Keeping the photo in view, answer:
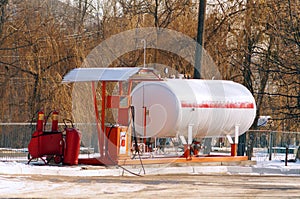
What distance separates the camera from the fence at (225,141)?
2650 centimetres

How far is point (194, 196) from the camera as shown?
15.6 m

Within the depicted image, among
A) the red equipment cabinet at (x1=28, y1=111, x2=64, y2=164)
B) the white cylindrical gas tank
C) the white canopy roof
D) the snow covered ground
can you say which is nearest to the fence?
the white cylindrical gas tank

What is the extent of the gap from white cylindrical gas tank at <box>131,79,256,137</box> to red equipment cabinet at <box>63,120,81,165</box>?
2.97 m

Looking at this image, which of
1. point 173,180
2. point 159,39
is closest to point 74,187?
point 173,180

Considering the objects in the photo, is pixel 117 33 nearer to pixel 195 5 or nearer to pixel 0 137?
pixel 195 5

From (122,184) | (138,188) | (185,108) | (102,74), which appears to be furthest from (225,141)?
(138,188)

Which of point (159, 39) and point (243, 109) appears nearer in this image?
point (243, 109)

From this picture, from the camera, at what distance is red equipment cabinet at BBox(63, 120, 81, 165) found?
71.5ft

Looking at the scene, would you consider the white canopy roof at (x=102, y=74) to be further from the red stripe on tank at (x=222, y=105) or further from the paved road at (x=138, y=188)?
the paved road at (x=138, y=188)

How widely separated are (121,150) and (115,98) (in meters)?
1.70

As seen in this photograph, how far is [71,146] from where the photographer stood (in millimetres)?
21828

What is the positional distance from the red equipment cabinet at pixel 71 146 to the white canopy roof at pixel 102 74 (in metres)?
1.60

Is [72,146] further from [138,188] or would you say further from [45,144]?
[138,188]

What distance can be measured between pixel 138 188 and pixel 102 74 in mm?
5941
